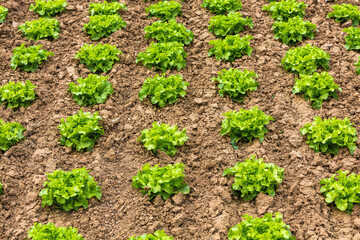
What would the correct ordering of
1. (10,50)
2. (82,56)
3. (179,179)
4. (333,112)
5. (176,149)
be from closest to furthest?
(179,179) → (176,149) → (333,112) → (82,56) → (10,50)

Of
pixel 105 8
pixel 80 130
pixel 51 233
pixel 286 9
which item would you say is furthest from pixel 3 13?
pixel 286 9

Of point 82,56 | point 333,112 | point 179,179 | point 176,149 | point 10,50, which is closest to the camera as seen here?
point 179,179

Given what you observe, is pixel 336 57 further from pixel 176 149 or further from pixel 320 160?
pixel 176 149

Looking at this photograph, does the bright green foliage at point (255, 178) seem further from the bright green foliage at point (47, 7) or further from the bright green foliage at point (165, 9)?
the bright green foliage at point (47, 7)

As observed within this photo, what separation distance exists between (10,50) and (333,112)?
6476mm

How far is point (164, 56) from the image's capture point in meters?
8.22

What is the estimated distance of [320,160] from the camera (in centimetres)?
670

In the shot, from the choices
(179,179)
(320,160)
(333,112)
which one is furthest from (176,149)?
(333,112)

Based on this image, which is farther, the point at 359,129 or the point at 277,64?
the point at 277,64

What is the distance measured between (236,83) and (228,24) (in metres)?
1.89

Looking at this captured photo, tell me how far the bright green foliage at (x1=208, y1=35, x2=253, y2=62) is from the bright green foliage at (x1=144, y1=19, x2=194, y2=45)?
0.57m

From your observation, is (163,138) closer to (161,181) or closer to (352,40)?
(161,181)

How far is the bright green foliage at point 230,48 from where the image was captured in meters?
8.45

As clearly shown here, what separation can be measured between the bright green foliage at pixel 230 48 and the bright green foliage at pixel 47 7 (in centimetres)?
367
